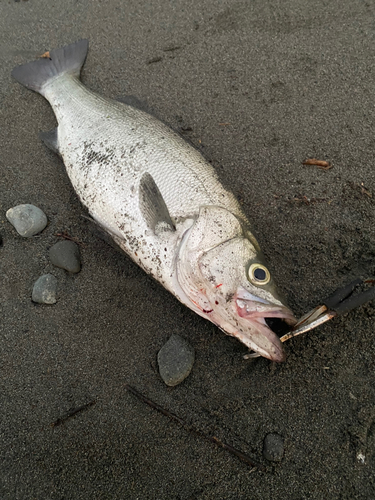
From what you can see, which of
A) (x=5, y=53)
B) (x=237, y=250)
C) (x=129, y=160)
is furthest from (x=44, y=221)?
(x=5, y=53)

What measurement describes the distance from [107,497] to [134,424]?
1.43 feet

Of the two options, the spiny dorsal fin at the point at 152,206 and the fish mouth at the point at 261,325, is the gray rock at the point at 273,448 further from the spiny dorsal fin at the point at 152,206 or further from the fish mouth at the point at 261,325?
the spiny dorsal fin at the point at 152,206

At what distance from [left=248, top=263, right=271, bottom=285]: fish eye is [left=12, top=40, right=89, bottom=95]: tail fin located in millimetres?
2867

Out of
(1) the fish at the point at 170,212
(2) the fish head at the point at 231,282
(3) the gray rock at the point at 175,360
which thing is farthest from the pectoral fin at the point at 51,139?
(3) the gray rock at the point at 175,360

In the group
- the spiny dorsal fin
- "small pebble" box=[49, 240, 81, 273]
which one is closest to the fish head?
the spiny dorsal fin

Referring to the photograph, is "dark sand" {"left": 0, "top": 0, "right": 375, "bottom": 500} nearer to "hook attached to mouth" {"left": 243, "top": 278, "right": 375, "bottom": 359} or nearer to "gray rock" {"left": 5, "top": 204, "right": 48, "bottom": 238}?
"gray rock" {"left": 5, "top": 204, "right": 48, "bottom": 238}

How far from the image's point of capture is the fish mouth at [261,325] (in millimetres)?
1996

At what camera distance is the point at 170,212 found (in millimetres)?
2453

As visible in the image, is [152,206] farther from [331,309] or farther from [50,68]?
[50,68]

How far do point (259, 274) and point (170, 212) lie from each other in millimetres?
776

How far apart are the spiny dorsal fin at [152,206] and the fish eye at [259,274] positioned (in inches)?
24.8

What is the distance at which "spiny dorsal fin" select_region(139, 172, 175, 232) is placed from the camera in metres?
2.42

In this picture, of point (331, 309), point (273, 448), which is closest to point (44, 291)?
point (273, 448)

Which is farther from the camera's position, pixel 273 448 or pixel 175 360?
pixel 175 360
